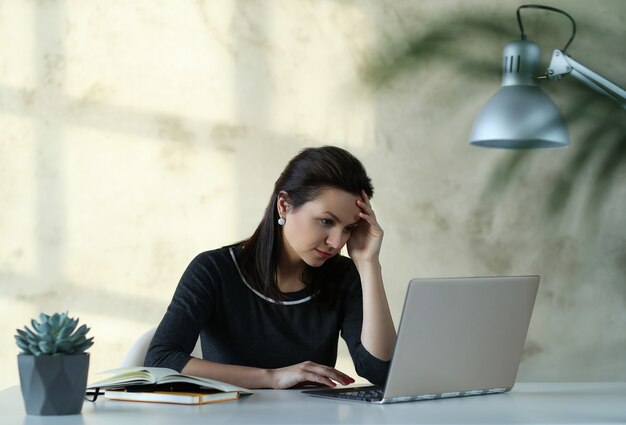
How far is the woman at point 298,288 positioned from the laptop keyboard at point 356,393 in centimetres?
35

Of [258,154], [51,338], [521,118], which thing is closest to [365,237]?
[521,118]

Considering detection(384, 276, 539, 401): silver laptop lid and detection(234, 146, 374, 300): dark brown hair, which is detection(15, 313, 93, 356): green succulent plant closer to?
detection(384, 276, 539, 401): silver laptop lid

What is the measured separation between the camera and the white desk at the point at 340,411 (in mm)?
1281

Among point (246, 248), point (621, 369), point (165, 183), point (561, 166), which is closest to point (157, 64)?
point (165, 183)

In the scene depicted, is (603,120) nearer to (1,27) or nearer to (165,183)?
(165,183)

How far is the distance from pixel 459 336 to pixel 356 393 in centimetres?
23

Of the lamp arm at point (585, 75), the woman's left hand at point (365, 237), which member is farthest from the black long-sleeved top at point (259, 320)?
the lamp arm at point (585, 75)

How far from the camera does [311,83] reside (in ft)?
10.4

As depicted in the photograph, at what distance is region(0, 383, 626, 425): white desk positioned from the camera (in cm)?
128

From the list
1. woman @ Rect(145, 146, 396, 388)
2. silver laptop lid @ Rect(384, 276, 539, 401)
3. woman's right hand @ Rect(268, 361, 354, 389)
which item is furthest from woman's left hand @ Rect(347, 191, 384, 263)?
silver laptop lid @ Rect(384, 276, 539, 401)

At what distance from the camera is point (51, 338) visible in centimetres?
132

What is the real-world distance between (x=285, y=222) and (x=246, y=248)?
13 cm

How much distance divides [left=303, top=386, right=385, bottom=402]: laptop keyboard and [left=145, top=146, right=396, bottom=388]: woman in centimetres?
35

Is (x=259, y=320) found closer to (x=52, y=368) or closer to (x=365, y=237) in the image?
(x=365, y=237)
